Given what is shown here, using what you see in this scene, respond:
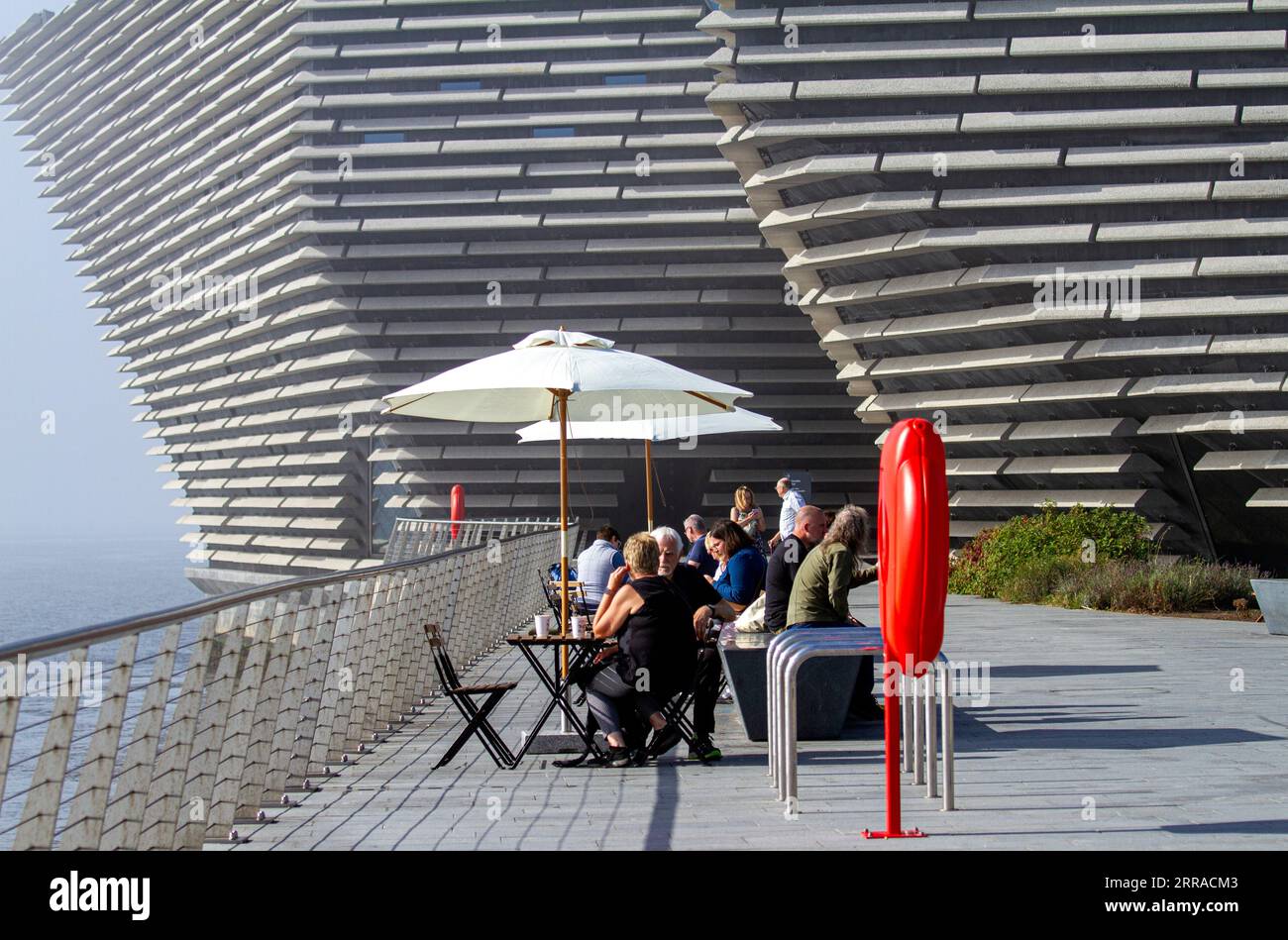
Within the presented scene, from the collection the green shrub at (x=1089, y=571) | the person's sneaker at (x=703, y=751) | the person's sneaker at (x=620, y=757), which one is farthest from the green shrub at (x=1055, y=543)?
the person's sneaker at (x=620, y=757)

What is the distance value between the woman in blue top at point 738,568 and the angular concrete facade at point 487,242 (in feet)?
82.5

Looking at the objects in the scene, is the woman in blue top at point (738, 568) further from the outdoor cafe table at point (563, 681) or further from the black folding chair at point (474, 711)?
the black folding chair at point (474, 711)

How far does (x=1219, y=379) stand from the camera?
85.3 ft

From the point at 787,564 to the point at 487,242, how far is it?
31.0m

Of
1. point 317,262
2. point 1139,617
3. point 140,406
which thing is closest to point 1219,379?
point 1139,617

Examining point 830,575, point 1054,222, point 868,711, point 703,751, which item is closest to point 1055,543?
point 1054,222

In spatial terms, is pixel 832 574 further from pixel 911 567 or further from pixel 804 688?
pixel 911 567

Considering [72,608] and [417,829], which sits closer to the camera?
[417,829]

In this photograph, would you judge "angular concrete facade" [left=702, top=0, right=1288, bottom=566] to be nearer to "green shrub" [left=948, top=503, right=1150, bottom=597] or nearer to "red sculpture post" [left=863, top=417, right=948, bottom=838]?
"green shrub" [left=948, top=503, right=1150, bottom=597]

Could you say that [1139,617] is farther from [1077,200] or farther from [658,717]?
[658,717]

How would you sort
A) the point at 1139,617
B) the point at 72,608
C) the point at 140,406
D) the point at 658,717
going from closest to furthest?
the point at 658,717 → the point at 1139,617 → the point at 140,406 → the point at 72,608

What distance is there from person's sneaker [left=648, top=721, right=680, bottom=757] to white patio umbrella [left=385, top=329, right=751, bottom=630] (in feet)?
6.30

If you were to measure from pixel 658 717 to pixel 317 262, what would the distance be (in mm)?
35979

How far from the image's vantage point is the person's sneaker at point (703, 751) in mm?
10328
